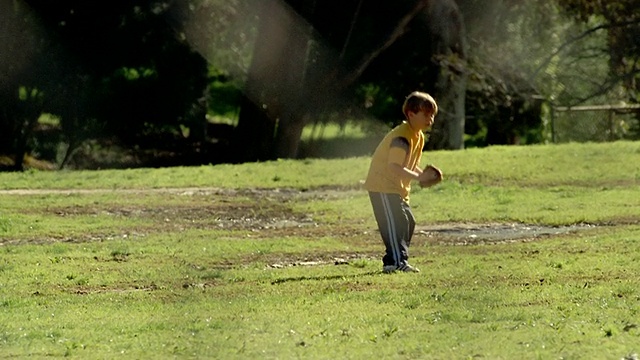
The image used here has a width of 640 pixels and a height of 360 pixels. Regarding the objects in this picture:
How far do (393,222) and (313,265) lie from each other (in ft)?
4.92

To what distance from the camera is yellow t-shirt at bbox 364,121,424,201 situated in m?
12.1

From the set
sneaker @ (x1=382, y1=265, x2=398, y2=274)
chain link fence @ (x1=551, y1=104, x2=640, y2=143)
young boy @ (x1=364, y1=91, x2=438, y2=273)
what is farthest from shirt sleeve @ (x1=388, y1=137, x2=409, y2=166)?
chain link fence @ (x1=551, y1=104, x2=640, y2=143)

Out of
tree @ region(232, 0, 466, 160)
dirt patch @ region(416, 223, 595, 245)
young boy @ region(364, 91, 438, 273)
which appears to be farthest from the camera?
tree @ region(232, 0, 466, 160)

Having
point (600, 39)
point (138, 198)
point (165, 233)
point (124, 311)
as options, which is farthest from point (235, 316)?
point (600, 39)

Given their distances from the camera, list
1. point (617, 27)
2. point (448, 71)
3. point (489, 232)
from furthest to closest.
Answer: point (617, 27)
point (448, 71)
point (489, 232)

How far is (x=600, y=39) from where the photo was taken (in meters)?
38.0

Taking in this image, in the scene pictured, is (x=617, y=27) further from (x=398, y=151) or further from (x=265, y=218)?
(x=398, y=151)

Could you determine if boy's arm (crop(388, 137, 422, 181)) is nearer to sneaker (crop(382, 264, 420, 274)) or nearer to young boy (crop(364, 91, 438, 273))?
young boy (crop(364, 91, 438, 273))

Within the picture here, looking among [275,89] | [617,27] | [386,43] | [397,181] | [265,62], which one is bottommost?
[397,181]

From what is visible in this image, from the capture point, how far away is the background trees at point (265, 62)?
105ft

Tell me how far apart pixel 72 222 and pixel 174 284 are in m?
5.70

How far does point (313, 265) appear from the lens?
1360 centimetres

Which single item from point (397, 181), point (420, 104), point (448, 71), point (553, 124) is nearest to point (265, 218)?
point (397, 181)

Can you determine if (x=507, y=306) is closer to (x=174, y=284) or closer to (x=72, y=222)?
(x=174, y=284)
